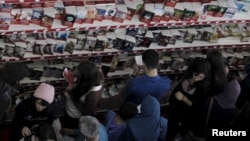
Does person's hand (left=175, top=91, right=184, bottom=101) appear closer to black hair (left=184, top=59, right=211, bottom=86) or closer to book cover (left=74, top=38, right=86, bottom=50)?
black hair (left=184, top=59, right=211, bottom=86)

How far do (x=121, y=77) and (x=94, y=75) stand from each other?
204cm

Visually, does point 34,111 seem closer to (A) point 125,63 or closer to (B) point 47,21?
(B) point 47,21

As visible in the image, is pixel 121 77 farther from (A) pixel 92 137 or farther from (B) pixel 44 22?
(A) pixel 92 137

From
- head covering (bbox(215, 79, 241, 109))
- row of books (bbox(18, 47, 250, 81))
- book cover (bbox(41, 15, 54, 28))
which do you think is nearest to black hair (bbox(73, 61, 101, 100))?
book cover (bbox(41, 15, 54, 28))

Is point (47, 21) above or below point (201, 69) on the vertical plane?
above

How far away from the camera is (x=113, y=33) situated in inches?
249

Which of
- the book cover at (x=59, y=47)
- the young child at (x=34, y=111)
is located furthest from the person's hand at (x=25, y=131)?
the book cover at (x=59, y=47)

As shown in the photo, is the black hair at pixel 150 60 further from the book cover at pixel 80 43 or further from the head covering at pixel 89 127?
the book cover at pixel 80 43

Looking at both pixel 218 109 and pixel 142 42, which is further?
pixel 142 42

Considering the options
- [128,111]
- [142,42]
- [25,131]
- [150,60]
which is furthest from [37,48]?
[128,111]

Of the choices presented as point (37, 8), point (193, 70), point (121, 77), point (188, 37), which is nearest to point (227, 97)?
point (193, 70)

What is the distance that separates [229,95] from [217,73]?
30cm

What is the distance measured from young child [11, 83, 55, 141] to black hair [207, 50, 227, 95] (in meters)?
1.93

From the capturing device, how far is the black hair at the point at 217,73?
537 centimetres
